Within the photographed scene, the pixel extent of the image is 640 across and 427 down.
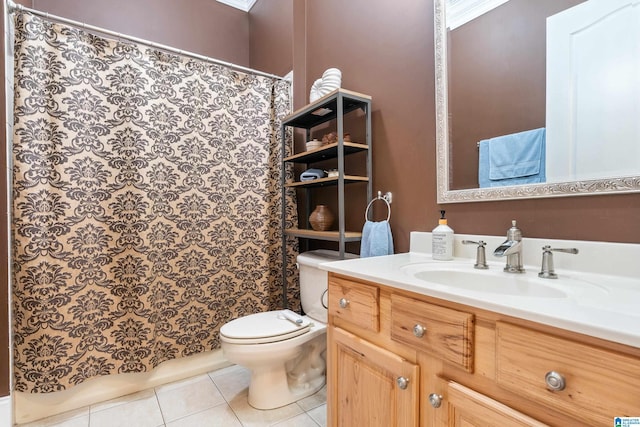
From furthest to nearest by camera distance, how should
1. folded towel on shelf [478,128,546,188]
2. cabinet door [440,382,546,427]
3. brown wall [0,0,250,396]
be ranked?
brown wall [0,0,250,396]
folded towel on shelf [478,128,546,188]
cabinet door [440,382,546,427]

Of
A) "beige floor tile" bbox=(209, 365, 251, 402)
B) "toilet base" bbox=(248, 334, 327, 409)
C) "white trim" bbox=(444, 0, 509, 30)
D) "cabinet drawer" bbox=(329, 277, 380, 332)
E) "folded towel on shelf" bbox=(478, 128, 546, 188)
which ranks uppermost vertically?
"white trim" bbox=(444, 0, 509, 30)

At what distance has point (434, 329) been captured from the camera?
0.75 metres

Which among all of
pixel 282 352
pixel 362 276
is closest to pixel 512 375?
pixel 362 276

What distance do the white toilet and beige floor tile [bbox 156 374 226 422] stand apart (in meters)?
0.25

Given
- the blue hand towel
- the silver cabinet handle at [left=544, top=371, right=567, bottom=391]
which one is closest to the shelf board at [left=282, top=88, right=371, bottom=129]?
the blue hand towel

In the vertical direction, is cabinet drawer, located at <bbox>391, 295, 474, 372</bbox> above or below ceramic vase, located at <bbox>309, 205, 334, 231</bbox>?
below

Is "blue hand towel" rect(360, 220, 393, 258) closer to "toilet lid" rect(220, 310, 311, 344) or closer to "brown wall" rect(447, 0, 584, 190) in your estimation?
"brown wall" rect(447, 0, 584, 190)

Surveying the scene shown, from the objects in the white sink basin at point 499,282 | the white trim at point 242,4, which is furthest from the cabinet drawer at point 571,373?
the white trim at point 242,4

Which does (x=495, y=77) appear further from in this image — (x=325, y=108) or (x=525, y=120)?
(x=325, y=108)

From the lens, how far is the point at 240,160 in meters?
1.93

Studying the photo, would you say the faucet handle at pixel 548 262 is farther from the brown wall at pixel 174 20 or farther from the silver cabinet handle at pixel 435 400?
the brown wall at pixel 174 20

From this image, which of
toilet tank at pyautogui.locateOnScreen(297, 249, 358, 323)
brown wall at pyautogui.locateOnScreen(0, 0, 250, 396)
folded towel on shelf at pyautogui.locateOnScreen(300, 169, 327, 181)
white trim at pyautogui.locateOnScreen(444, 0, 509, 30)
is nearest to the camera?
white trim at pyautogui.locateOnScreen(444, 0, 509, 30)

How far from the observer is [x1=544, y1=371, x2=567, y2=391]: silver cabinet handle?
0.53 m

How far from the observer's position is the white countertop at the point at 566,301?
0.49 meters
